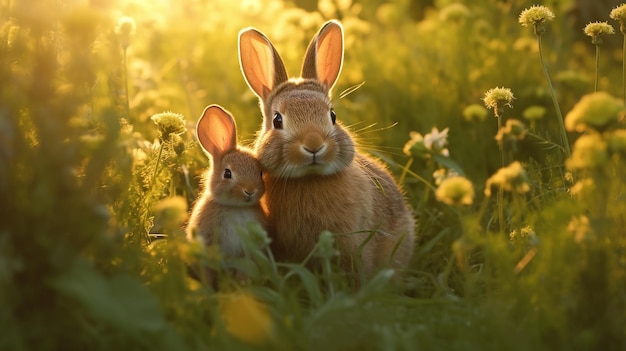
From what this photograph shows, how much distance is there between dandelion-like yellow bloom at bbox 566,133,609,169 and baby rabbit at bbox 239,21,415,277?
1190mm

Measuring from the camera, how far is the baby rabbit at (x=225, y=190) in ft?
12.2

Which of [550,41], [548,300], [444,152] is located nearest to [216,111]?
[444,152]

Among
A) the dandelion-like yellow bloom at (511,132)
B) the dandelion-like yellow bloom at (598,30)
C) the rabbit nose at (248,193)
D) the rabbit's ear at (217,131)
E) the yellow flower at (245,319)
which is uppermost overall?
the dandelion-like yellow bloom at (598,30)

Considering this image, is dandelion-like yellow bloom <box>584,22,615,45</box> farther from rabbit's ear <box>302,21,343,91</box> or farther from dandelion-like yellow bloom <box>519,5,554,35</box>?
rabbit's ear <box>302,21,343,91</box>

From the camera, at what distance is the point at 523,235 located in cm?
357

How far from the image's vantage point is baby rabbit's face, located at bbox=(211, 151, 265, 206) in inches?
149

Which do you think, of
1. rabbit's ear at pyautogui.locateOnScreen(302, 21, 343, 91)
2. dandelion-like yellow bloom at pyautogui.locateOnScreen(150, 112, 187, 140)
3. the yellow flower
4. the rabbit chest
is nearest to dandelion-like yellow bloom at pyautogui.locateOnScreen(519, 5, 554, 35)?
rabbit's ear at pyautogui.locateOnScreen(302, 21, 343, 91)

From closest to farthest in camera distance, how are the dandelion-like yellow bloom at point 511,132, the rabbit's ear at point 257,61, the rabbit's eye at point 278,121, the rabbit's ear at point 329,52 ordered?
1. the dandelion-like yellow bloom at point 511,132
2. the rabbit's eye at point 278,121
3. the rabbit's ear at point 257,61
4. the rabbit's ear at point 329,52

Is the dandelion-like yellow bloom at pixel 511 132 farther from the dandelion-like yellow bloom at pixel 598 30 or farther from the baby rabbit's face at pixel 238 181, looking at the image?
the baby rabbit's face at pixel 238 181

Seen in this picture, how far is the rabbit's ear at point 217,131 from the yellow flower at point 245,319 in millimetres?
1234

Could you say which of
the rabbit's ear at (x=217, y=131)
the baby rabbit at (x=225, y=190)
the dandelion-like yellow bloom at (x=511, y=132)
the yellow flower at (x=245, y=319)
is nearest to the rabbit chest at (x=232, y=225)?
the baby rabbit at (x=225, y=190)

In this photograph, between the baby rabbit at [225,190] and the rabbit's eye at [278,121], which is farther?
the rabbit's eye at [278,121]

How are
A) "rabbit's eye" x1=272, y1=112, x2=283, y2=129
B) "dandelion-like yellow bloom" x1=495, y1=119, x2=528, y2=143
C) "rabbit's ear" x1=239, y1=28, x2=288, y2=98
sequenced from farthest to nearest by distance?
"rabbit's ear" x1=239, y1=28, x2=288, y2=98 < "rabbit's eye" x1=272, y1=112, x2=283, y2=129 < "dandelion-like yellow bloom" x1=495, y1=119, x2=528, y2=143

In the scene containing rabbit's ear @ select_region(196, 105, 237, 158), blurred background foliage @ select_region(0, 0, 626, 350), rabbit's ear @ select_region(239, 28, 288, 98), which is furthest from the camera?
rabbit's ear @ select_region(239, 28, 288, 98)
